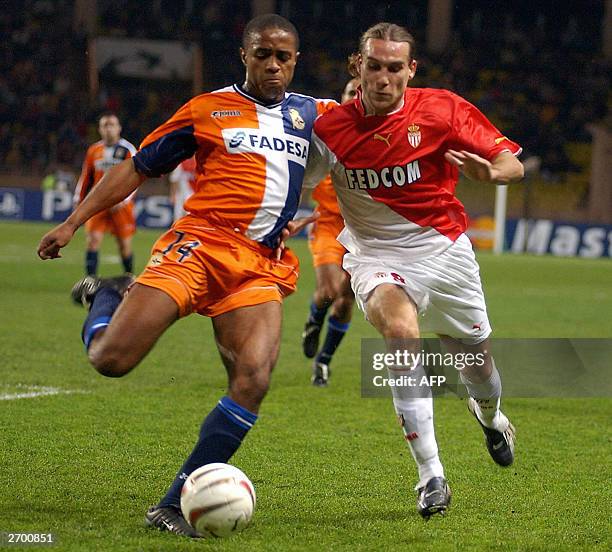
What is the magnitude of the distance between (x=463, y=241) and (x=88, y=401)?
3.10 m

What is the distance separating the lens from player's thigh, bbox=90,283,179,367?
14.2 feet

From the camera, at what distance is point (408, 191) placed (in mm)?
5090

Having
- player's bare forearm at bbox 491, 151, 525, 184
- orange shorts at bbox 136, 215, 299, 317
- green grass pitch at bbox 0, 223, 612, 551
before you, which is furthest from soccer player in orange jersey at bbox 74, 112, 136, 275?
player's bare forearm at bbox 491, 151, 525, 184

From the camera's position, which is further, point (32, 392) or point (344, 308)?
point (344, 308)

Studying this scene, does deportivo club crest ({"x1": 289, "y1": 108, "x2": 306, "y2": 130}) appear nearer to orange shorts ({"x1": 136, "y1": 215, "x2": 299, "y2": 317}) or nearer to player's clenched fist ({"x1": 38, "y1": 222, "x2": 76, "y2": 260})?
orange shorts ({"x1": 136, "y1": 215, "x2": 299, "y2": 317})

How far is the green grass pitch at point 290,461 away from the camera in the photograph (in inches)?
171

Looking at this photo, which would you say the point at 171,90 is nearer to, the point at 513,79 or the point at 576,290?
the point at 513,79

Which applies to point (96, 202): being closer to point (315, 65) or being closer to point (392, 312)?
point (392, 312)

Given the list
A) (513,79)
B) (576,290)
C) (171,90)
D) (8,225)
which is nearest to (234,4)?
(171,90)

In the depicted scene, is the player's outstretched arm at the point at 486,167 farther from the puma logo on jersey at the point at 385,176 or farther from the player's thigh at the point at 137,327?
the player's thigh at the point at 137,327

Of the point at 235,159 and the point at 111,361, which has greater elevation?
the point at 235,159

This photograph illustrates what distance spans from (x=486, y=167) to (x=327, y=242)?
157 inches

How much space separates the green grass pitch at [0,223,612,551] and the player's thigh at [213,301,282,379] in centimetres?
68

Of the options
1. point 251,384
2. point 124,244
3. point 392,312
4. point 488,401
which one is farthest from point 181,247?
point 124,244
